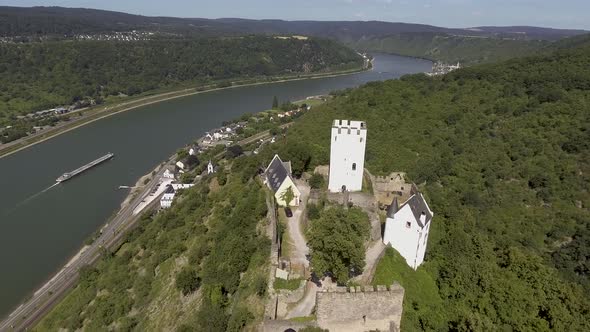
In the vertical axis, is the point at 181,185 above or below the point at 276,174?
below

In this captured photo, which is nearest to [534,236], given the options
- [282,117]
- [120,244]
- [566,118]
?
[566,118]

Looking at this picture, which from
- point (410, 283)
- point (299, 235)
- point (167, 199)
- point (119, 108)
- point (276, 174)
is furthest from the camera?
point (119, 108)

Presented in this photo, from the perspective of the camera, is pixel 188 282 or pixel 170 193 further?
pixel 170 193

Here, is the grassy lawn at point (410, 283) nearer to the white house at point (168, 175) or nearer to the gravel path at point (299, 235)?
the gravel path at point (299, 235)

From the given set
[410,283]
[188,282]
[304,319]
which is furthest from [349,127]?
[188,282]

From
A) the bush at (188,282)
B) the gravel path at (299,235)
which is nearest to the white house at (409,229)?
the gravel path at (299,235)

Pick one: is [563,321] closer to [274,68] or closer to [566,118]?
[566,118]

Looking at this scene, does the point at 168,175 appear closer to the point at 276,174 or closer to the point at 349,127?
the point at 276,174
